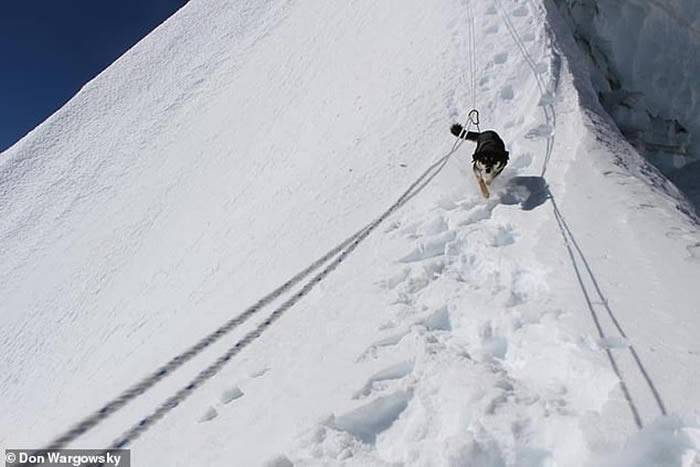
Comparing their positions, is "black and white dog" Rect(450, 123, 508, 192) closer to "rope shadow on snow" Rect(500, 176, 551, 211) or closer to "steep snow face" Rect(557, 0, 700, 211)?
"rope shadow on snow" Rect(500, 176, 551, 211)

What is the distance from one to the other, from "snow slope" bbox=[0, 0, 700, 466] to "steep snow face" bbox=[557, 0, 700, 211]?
304 centimetres

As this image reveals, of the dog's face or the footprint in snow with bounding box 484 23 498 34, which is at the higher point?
the footprint in snow with bounding box 484 23 498 34

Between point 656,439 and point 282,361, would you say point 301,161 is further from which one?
point 656,439

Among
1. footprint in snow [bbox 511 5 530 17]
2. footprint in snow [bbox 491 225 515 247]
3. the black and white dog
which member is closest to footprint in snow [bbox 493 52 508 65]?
footprint in snow [bbox 511 5 530 17]

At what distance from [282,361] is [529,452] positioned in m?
2.00

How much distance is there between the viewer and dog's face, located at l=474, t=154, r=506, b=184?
5906mm

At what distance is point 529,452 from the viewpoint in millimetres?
2902

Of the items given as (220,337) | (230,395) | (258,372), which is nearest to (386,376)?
(258,372)

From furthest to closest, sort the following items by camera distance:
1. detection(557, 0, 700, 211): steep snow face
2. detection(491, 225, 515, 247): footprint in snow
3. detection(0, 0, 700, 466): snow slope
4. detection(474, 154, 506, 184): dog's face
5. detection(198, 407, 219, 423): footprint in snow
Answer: detection(557, 0, 700, 211): steep snow face → detection(474, 154, 506, 184): dog's face → detection(491, 225, 515, 247): footprint in snow → detection(198, 407, 219, 423): footprint in snow → detection(0, 0, 700, 466): snow slope

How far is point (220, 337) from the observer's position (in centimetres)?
504

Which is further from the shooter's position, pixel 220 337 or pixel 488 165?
pixel 488 165

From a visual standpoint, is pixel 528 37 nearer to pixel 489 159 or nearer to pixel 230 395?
pixel 489 159

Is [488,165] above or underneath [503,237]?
above

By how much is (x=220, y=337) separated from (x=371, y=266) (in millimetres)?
1536
